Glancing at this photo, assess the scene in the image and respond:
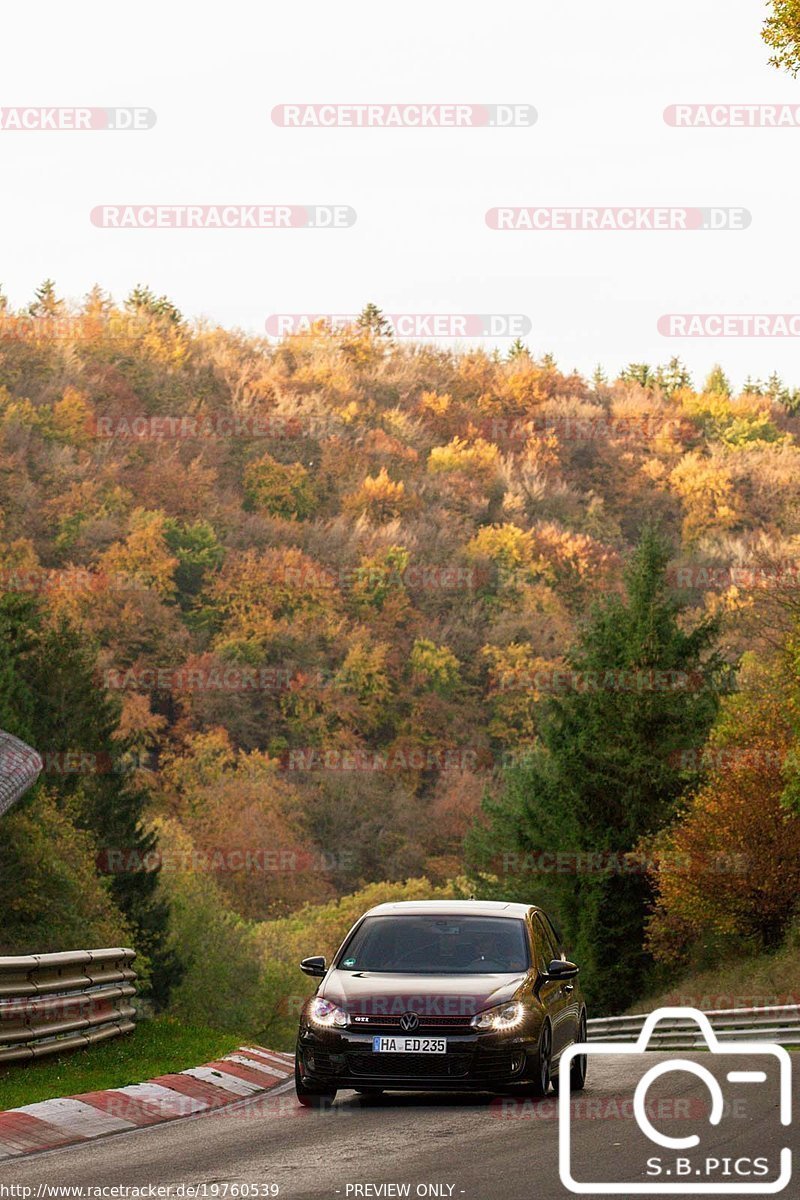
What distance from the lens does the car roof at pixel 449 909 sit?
1423cm

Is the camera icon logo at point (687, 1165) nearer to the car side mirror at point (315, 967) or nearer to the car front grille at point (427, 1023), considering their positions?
the car front grille at point (427, 1023)

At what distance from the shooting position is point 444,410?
6752 inches

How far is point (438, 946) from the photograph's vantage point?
45.8 ft

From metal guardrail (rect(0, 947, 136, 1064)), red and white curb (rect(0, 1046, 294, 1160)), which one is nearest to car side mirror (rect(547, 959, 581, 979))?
red and white curb (rect(0, 1046, 294, 1160))

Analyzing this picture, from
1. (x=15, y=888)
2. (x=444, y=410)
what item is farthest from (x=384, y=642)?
(x=15, y=888)

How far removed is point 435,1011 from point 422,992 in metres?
0.24

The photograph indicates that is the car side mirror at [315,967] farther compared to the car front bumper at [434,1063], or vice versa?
the car side mirror at [315,967]

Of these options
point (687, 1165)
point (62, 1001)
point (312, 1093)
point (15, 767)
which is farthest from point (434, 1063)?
point (15, 767)

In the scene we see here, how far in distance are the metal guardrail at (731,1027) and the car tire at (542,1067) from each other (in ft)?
34.0

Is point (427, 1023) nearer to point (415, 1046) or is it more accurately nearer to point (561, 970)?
point (415, 1046)

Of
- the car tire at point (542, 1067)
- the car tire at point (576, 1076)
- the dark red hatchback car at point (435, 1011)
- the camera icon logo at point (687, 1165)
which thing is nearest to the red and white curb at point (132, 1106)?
the dark red hatchback car at point (435, 1011)

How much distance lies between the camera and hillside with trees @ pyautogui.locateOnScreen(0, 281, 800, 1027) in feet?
167

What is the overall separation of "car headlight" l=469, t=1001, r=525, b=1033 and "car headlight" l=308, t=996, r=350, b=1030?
0.93 metres

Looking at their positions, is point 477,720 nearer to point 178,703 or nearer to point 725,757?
point 178,703
